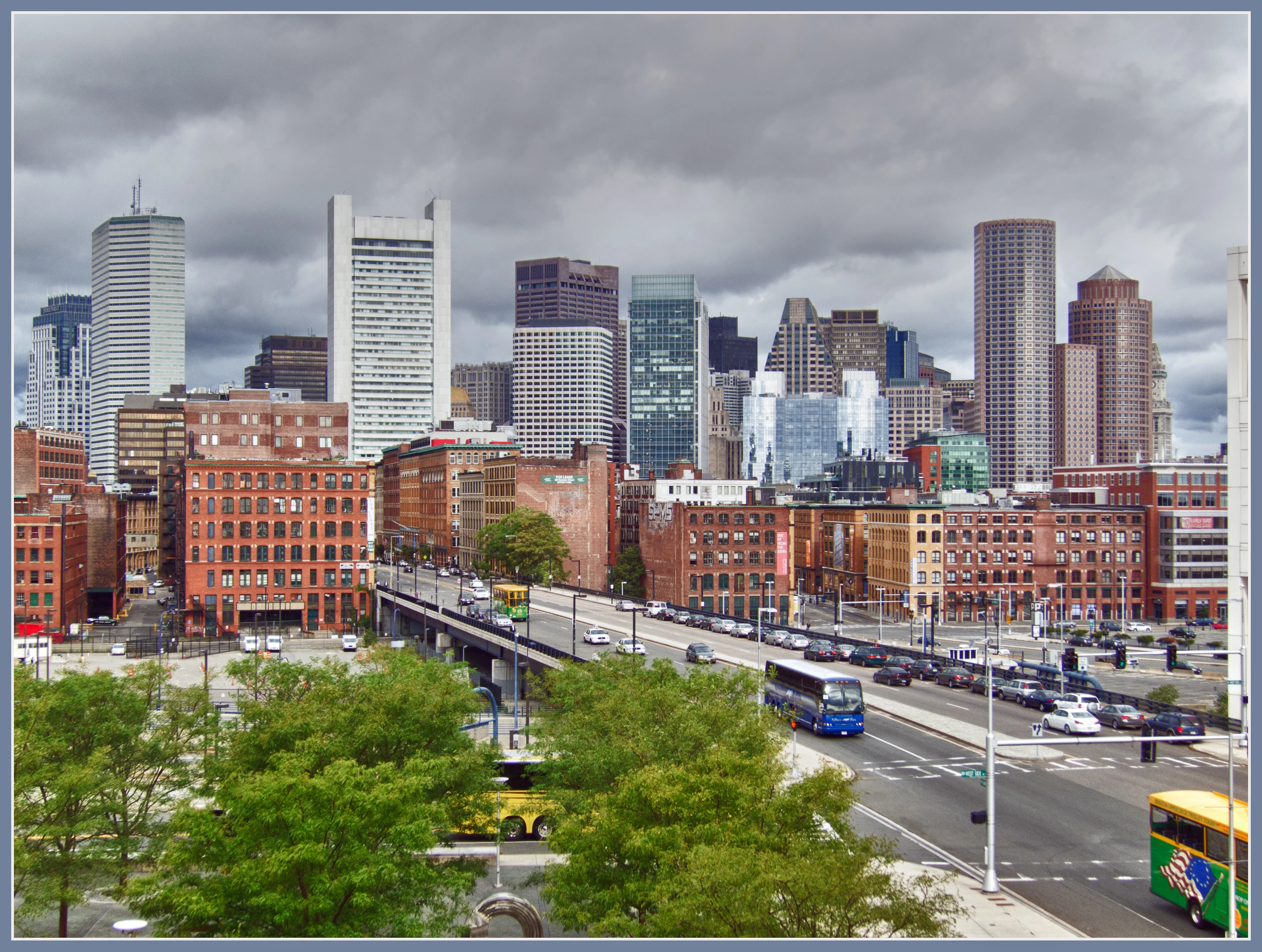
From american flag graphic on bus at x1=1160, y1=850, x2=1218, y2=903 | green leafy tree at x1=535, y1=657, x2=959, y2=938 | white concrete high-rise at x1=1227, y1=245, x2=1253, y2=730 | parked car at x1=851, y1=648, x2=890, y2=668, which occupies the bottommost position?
parked car at x1=851, y1=648, x2=890, y2=668

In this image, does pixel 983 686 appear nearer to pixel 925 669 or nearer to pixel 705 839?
pixel 925 669

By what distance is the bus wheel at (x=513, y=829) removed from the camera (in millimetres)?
43250

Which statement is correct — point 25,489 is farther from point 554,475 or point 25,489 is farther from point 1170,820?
point 1170,820

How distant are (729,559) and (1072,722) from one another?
280 ft

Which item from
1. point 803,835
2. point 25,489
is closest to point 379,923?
point 803,835

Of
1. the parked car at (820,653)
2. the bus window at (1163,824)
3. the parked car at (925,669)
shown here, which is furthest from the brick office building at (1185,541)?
the bus window at (1163,824)

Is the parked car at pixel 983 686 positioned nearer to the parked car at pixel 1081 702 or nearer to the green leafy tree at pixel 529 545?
the parked car at pixel 1081 702

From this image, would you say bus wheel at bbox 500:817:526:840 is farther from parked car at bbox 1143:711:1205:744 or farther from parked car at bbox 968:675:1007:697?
parked car at bbox 968:675:1007:697

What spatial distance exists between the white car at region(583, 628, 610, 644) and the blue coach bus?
2834cm

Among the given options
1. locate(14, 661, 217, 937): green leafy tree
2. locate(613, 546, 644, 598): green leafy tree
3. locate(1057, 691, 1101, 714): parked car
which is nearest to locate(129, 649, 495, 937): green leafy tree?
locate(14, 661, 217, 937): green leafy tree

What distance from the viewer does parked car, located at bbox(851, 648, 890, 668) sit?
92.3 meters

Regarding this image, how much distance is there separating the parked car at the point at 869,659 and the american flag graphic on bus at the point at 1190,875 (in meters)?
55.7

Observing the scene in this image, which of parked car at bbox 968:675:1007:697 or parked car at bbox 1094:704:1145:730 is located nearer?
parked car at bbox 1094:704:1145:730

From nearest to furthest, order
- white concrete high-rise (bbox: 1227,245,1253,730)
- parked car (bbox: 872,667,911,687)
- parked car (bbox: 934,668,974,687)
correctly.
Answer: white concrete high-rise (bbox: 1227,245,1253,730), parked car (bbox: 872,667,911,687), parked car (bbox: 934,668,974,687)
